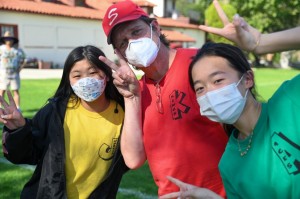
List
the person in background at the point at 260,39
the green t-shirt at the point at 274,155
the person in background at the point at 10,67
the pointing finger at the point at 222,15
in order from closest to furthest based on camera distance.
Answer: the green t-shirt at the point at 274,155, the person in background at the point at 260,39, the pointing finger at the point at 222,15, the person in background at the point at 10,67

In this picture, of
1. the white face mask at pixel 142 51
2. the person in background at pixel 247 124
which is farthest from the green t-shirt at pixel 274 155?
the white face mask at pixel 142 51

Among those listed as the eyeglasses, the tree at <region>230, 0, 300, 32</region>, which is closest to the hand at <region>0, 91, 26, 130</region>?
the eyeglasses

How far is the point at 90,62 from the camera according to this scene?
304 cm

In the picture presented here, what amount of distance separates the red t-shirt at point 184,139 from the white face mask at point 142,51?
189 mm

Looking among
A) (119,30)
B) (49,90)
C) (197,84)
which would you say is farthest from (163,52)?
(49,90)

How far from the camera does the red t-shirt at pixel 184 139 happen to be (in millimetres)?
2529

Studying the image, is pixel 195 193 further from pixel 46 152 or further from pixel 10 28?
pixel 10 28

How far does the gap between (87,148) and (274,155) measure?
1500mm

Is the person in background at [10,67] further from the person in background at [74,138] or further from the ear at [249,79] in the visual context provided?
the ear at [249,79]

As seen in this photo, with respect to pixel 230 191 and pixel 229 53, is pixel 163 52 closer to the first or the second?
pixel 229 53

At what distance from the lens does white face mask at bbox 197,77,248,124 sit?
83.4 inches

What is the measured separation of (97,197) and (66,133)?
54 cm

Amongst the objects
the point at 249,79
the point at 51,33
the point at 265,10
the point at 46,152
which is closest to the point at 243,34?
the point at 249,79

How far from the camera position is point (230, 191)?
7.23 ft
